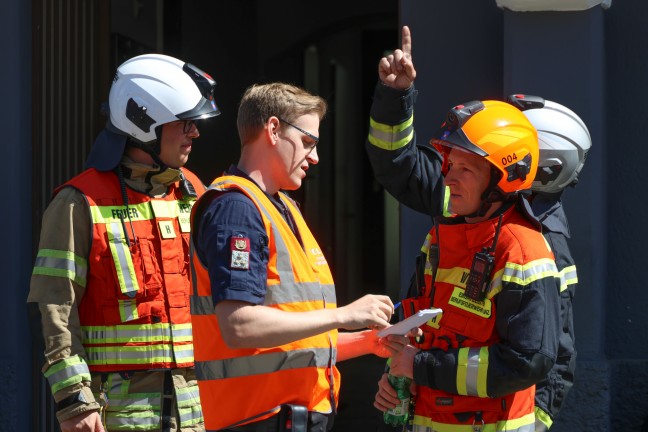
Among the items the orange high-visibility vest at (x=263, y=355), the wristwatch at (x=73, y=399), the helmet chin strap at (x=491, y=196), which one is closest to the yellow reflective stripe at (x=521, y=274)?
the helmet chin strap at (x=491, y=196)

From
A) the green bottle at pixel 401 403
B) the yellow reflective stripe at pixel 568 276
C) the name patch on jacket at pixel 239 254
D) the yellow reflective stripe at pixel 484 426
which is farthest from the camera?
the yellow reflective stripe at pixel 568 276

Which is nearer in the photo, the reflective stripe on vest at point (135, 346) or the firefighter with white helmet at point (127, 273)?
the firefighter with white helmet at point (127, 273)

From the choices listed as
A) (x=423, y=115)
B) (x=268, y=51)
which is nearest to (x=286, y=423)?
(x=423, y=115)

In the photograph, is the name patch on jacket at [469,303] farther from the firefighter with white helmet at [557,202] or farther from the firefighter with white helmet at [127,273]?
the firefighter with white helmet at [127,273]

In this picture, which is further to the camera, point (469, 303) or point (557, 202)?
point (557, 202)

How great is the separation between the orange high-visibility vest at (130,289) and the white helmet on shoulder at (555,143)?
1.54 meters

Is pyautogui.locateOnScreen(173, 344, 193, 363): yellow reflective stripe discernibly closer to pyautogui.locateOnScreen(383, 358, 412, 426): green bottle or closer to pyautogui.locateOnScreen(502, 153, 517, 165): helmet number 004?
pyautogui.locateOnScreen(383, 358, 412, 426): green bottle

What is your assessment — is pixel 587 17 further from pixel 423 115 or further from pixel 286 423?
pixel 286 423

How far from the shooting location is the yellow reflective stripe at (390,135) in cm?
417

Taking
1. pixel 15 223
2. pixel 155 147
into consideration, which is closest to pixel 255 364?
pixel 155 147

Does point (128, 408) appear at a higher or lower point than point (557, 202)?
lower

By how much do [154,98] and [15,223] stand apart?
2.30 metres

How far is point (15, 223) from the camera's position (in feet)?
20.6

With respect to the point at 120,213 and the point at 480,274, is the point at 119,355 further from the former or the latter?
the point at 480,274
